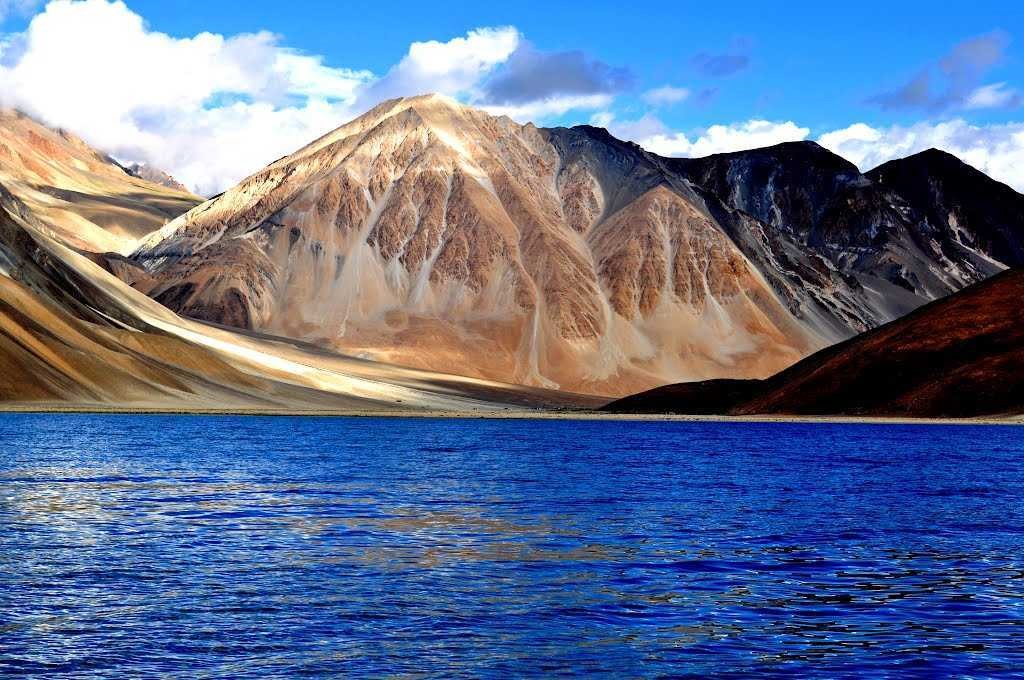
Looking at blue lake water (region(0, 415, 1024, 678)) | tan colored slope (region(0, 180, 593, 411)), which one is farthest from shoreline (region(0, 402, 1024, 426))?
blue lake water (region(0, 415, 1024, 678))

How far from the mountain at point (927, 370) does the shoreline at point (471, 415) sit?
3.14 metres

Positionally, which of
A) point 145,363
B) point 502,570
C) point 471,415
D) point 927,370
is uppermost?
point 927,370

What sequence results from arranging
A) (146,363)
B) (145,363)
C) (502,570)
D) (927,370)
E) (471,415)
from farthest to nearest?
(471,415) < (146,363) < (145,363) < (927,370) < (502,570)

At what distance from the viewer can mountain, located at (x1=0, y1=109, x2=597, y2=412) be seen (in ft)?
406

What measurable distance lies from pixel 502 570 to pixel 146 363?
11513 centimetres

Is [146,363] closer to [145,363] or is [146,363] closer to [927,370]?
[145,363]

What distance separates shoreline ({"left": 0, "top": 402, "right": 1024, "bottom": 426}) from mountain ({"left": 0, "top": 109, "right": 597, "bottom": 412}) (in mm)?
1687

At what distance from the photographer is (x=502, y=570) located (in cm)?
2822

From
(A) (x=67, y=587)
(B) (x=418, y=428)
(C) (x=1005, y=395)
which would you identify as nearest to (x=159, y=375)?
(B) (x=418, y=428)

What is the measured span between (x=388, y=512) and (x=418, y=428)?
70831 mm

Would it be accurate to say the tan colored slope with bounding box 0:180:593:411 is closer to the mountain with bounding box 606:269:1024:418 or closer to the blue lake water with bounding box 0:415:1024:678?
the mountain with bounding box 606:269:1024:418

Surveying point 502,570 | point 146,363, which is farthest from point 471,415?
point 502,570

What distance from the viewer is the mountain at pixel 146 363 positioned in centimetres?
12381

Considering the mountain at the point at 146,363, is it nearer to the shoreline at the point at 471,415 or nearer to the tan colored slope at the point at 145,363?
the tan colored slope at the point at 145,363
